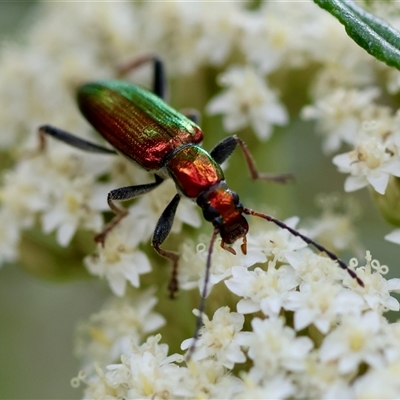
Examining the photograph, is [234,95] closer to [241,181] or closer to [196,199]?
[241,181]

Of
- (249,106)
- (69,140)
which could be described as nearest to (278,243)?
(249,106)

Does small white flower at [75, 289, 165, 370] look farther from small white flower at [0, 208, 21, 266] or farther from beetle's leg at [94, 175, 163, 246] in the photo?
small white flower at [0, 208, 21, 266]

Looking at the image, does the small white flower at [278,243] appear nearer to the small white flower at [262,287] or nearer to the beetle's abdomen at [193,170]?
the small white flower at [262,287]

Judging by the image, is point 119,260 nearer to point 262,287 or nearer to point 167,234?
point 167,234

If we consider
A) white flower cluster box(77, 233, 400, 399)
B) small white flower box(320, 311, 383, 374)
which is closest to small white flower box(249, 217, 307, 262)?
white flower cluster box(77, 233, 400, 399)

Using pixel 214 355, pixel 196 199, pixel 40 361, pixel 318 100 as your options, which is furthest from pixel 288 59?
pixel 40 361

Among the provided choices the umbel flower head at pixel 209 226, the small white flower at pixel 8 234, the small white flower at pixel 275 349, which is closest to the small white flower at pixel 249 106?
the umbel flower head at pixel 209 226
